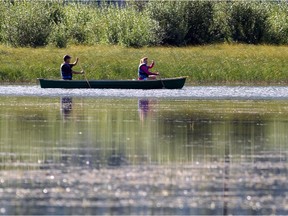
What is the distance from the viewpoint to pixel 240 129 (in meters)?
27.5

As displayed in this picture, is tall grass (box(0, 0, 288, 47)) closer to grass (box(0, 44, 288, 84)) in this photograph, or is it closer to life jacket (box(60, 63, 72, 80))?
grass (box(0, 44, 288, 84))

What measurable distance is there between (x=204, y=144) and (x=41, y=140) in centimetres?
359

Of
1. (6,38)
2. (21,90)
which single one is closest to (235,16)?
(6,38)

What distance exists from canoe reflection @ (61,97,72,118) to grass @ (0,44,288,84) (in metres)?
12.9

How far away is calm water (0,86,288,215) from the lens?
16.5 metres

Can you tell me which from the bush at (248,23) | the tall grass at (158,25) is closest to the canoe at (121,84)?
the tall grass at (158,25)

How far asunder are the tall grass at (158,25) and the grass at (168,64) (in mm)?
4047

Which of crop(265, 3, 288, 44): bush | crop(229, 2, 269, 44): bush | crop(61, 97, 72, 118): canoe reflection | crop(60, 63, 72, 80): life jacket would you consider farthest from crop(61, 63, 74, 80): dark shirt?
crop(265, 3, 288, 44): bush

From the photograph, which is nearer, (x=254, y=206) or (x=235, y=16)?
(x=254, y=206)

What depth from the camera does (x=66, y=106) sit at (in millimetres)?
36938

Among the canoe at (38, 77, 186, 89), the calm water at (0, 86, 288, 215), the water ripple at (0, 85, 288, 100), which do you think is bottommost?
the water ripple at (0, 85, 288, 100)

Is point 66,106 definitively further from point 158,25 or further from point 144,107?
point 158,25

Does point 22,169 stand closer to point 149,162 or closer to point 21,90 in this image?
point 149,162

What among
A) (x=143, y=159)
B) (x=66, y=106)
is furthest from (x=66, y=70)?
(x=143, y=159)
